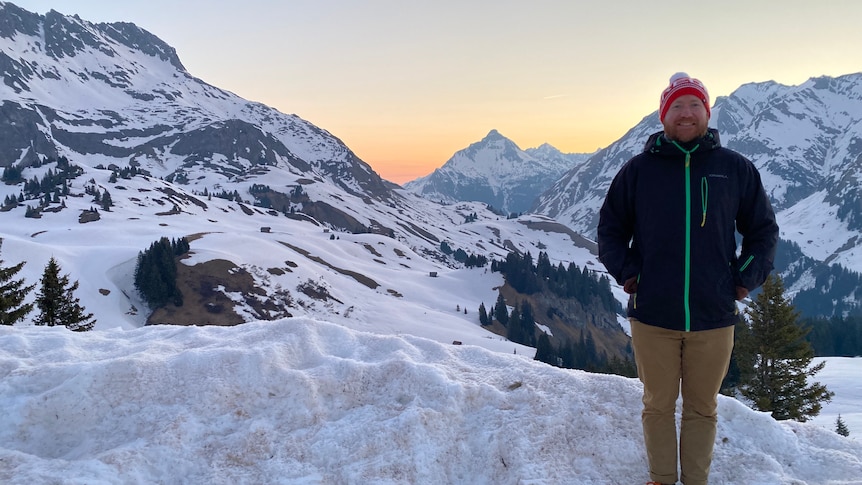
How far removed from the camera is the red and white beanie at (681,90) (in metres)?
6.04

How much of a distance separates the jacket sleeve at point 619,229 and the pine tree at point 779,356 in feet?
103

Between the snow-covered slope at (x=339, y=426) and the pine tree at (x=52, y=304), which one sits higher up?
the snow-covered slope at (x=339, y=426)

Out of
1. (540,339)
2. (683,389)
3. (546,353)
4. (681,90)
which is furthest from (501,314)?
(681,90)

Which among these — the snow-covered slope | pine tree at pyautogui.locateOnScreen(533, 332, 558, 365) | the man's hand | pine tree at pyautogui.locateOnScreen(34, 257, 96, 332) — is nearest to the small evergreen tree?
pine tree at pyautogui.locateOnScreen(533, 332, 558, 365)

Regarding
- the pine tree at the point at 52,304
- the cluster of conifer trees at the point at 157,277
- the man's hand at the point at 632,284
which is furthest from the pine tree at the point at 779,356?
the cluster of conifer trees at the point at 157,277

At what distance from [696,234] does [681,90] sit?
1773 mm

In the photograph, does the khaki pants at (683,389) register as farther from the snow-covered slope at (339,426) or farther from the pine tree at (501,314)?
the pine tree at (501,314)

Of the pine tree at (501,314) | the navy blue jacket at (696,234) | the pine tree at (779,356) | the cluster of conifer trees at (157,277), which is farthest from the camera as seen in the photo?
the pine tree at (501,314)

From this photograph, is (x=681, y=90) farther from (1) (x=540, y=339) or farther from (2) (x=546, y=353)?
(1) (x=540, y=339)

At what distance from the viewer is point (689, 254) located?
584 centimetres

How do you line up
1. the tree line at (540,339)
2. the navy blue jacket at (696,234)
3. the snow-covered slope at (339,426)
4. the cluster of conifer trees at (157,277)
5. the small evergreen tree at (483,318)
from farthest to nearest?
the small evergreen tree at (483,318) < the cluster of conifer trees at (157,277) < the tree line at (540,339) < the snow-covered slope at (339,426) < the navy blue jacket at (696,234)

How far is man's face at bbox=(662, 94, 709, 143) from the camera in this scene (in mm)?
5934

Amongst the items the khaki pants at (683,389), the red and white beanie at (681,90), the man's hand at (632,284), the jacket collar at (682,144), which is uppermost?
the red and white beanie at (681,90)

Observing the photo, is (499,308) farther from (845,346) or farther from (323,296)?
(845,346)
